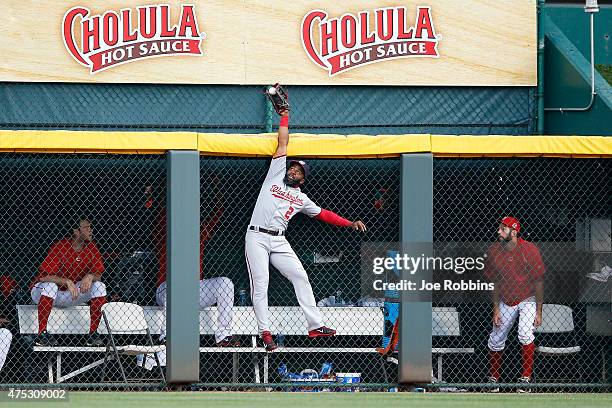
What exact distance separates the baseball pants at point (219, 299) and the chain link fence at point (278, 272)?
1 centimetres

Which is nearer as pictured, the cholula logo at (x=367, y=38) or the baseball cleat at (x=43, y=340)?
the baseball cleat at (x=43, y=340)

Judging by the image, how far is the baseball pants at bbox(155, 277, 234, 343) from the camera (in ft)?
34.7

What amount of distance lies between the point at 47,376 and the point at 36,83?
9.38 ft

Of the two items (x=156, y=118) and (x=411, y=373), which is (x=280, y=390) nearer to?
(x=411, y=373)

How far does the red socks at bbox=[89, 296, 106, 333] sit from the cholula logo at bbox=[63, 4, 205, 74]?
245 cm

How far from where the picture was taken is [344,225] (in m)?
10.7

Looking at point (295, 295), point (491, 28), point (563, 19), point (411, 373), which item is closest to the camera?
point (411, 373)

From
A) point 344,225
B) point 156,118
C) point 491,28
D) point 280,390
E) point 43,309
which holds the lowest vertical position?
point 280,390

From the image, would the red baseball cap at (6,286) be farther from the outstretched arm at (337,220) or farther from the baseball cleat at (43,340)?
the outstretched arm at (337,220)

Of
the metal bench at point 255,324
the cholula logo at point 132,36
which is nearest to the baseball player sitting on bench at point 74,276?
the metal bench at point 255,324

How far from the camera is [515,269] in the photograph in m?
10.9

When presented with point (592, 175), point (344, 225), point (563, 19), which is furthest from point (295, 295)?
point (563, 19)

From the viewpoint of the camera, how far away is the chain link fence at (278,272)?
10.8 metres

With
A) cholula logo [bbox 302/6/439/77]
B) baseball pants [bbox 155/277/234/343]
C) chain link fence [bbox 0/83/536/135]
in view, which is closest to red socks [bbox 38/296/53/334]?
baseball pants [bbox 155/277/234/343]
